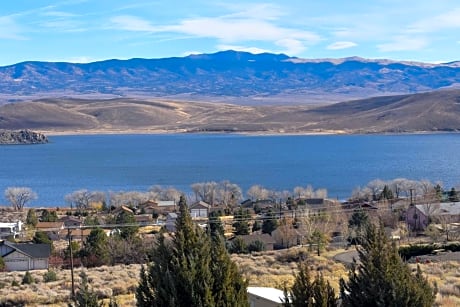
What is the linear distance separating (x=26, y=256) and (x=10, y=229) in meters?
11.7

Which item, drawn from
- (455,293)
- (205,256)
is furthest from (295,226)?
(205,256)

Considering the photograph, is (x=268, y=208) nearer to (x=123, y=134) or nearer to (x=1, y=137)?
(x=1, y=137)

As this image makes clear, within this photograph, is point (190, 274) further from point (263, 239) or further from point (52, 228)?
point (52, 228)

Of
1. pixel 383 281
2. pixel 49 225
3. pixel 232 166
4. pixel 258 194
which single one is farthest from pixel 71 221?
pixel 232 166

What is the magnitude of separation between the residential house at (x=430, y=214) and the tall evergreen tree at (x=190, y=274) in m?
23.8

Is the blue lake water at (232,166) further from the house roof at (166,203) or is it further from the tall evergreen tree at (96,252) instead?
the tall evergreen tree at (96,252)

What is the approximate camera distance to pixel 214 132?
598ft

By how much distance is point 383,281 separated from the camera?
691 cm

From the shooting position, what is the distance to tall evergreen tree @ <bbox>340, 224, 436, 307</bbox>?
6819 mm

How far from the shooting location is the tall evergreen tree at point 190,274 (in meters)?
7.41

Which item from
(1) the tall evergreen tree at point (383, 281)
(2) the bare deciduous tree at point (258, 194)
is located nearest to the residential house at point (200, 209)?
(2) the bare deciduous tree at point (258, 194)

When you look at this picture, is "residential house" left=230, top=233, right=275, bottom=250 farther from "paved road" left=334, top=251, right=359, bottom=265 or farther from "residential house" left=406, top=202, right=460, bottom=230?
"residential house" left=406, top=202, right=460, bottom=230

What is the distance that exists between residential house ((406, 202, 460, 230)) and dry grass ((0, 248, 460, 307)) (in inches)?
376

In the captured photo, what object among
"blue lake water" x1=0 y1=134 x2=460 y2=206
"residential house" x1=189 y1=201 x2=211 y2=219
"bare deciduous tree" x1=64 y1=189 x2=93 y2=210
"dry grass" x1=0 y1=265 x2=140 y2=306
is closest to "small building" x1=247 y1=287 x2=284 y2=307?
"dry grass" x1=0 y1=265 x2=140 y2=306
